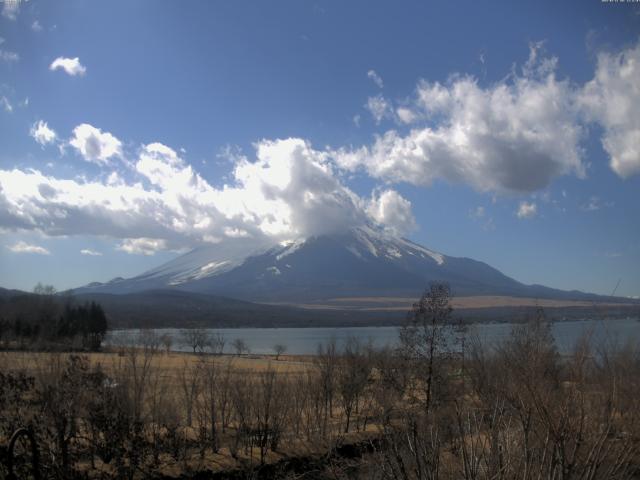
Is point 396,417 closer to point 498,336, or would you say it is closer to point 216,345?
point 498,336

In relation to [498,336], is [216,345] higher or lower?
lower

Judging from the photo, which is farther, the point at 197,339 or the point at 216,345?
the point at 197,339

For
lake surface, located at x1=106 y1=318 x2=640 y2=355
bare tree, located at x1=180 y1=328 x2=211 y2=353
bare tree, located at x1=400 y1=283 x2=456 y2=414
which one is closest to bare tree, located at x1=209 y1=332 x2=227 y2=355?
bare tree, located at x1=180 y1=328 x2=211 y2=353

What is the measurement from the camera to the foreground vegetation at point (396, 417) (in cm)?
600

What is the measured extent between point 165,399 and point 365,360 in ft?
60.2

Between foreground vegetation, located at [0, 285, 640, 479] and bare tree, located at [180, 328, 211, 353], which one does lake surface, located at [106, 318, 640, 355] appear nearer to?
foreground vegetation, located at [0, 285, 640, 479]

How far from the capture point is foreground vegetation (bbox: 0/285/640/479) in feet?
19.7

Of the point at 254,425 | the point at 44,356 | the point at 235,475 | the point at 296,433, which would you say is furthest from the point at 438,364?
the point at 44,356

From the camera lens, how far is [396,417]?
64.6 feet

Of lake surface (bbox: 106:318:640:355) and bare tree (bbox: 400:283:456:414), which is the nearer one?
lake surface (bbox: 106:318:640:355)

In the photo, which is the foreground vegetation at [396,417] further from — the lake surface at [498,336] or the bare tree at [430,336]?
the lake surface at [498,336]

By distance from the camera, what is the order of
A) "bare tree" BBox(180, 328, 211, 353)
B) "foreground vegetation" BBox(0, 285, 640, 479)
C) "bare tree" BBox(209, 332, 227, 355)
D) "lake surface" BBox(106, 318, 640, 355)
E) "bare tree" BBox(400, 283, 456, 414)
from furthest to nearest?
"bare tree" BBox(180, 328, 211, 353)
"bare tree" BBox(209, 332, 227, 355)
"bare tree" BBox(400, 283, 456, 414)
"lake surface" BBox(106, 318, 640, 355)
"foreground vegetation" BBox(0, 285, 640, 479)

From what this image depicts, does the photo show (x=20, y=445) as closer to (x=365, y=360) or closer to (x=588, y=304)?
(x=588, y=304)

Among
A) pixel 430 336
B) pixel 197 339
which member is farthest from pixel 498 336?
pixel 197 339
